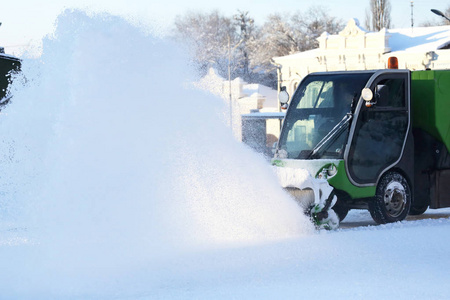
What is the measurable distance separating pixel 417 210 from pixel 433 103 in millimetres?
1676

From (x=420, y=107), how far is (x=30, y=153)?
19.4 feet

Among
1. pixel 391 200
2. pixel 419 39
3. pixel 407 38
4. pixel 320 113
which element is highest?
pixel 407 38

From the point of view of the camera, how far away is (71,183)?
26.5ft

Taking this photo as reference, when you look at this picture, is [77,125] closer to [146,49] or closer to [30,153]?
[30,153]

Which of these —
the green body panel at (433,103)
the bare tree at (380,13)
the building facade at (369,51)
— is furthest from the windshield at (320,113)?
the bare tree at (380,13)

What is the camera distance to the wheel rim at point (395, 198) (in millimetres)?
11125

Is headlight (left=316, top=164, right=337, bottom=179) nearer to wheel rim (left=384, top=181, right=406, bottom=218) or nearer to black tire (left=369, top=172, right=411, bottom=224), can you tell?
black tire (left=369, top=172, right=411, bottom=224)

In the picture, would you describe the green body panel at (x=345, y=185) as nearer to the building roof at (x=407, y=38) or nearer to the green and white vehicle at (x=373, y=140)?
the green and white vehicle at (x=373, y=140)

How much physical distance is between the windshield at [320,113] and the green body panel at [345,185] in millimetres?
218

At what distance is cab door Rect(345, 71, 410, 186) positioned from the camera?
426 inches

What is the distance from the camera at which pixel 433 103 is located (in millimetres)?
11672

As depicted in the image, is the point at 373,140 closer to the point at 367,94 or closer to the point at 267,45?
the point at 367,94

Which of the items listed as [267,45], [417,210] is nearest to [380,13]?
[267,45]

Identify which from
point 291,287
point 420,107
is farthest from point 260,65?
point 291,287
